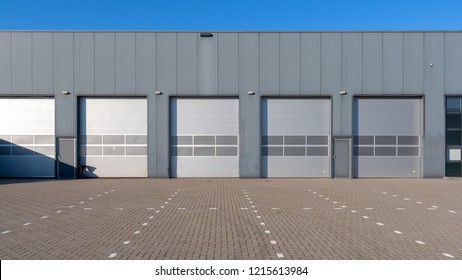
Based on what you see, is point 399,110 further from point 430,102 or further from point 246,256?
point 246,256

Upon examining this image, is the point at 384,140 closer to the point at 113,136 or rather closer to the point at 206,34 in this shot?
the point at 206,34

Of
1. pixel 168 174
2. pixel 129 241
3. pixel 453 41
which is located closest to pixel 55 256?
pixel 129 241

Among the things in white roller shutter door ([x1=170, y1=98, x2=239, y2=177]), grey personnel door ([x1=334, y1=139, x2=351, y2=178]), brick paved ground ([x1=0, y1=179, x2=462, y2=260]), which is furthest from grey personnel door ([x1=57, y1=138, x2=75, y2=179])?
grey personnel door ([x1=334, y1=139, x2=351, y2=178])

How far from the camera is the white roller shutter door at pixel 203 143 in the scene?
24344 millimetres

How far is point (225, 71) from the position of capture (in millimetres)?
24469

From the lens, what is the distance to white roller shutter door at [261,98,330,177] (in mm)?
24422

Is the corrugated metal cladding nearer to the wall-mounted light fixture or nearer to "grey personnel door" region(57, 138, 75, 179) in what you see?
the wall-mounted light fixture

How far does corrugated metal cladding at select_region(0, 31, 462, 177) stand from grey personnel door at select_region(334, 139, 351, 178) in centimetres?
43

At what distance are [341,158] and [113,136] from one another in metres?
14.9

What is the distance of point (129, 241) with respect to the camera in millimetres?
7812

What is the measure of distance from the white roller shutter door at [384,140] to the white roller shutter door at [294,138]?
2.19 meters

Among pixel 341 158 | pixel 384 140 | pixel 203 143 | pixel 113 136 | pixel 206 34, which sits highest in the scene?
pixel 206 34

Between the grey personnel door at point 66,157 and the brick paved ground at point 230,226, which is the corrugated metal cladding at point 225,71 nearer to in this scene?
the grey personnel door at point 66,157

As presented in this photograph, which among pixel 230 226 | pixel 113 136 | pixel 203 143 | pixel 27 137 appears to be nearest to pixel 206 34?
pixel 203 143
